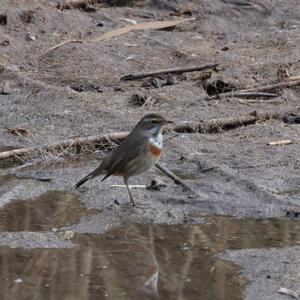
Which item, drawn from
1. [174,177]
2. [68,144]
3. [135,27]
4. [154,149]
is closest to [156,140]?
[154,149]

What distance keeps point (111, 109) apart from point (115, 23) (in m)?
4.33

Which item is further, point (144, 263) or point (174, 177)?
point (174, 177)

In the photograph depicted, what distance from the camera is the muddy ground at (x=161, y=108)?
8914 millimetres

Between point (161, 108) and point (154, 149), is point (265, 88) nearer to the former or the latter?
point (161, 108)

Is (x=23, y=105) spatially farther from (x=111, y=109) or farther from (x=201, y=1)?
(x=201, y=1)

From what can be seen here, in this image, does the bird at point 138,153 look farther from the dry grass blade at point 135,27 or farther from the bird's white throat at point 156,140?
the dry grass blade at point 135,27

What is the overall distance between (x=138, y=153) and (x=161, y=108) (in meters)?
3.46

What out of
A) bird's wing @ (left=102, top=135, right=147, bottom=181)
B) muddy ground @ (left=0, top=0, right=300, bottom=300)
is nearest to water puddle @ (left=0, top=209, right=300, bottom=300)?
muddy ground @ (left=0, top=0, right=300, bottom=300)

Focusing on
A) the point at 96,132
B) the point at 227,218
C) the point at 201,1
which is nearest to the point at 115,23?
the point at 201,1

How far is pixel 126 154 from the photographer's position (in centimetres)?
919

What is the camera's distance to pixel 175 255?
7.89m

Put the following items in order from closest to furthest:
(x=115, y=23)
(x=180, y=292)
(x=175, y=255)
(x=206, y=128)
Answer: (x=180, y=292), (x=175, y=255), (x=206, y=128), (x=115, y=23)

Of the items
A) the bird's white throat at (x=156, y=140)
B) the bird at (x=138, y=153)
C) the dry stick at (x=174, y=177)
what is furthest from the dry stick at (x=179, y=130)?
the bird's white throat at (x=156, y=140)

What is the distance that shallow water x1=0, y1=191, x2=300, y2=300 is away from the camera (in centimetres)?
715
